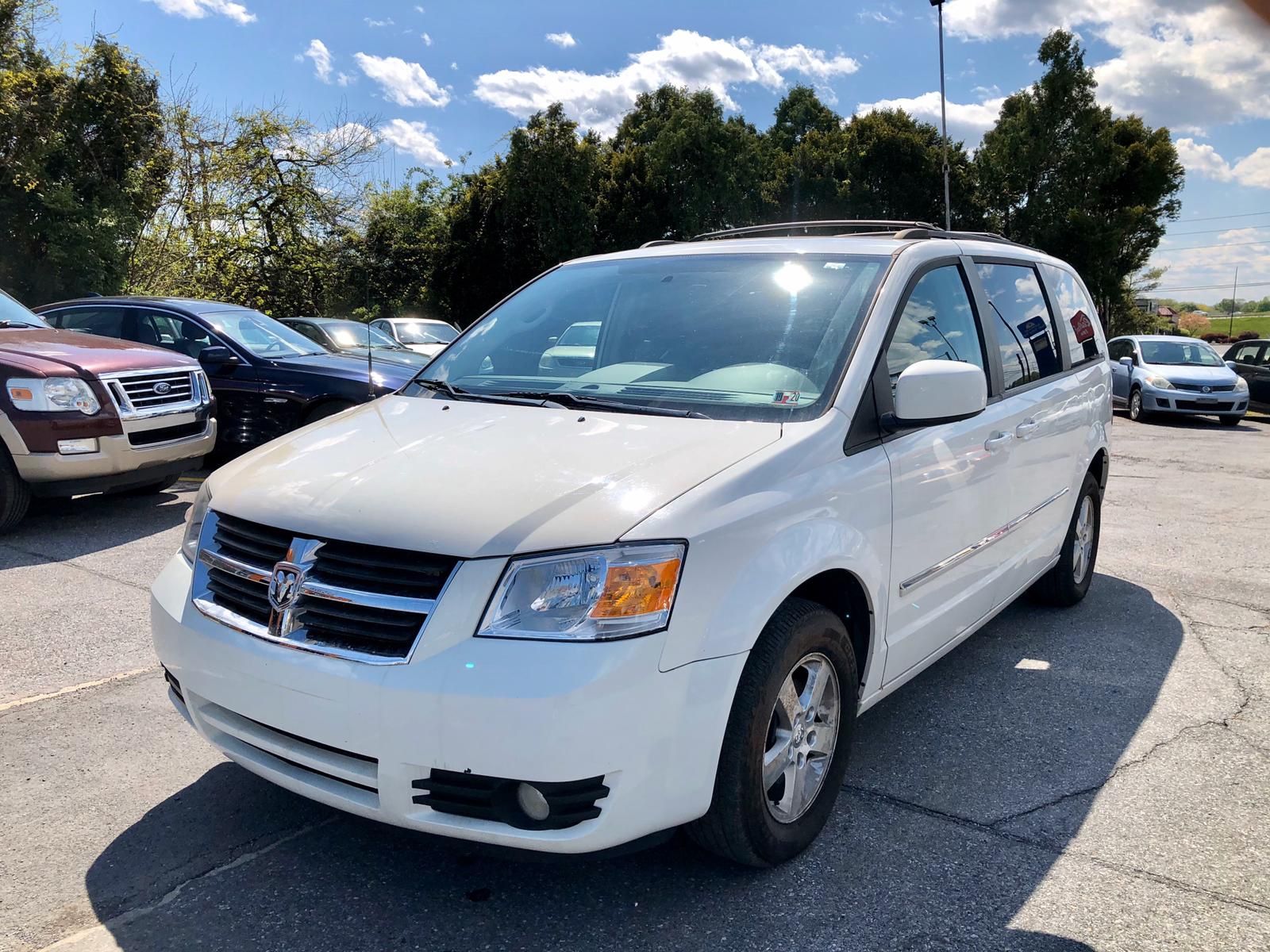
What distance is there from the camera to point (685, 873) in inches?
108

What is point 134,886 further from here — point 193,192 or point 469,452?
point 193,192

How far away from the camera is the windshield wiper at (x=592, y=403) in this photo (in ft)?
9.93

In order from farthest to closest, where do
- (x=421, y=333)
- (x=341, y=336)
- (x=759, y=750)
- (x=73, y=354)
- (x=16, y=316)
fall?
Answer: (x=421, y=333) < (x=341, y=336) < (x=16, y=316) < (x=73, y=354) < (x=759, y=750)

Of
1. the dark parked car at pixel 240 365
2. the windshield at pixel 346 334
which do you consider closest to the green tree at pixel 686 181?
the windshield at pixel 346 334

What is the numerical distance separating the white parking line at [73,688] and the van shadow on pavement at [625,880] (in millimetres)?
1101

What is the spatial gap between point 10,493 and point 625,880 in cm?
569

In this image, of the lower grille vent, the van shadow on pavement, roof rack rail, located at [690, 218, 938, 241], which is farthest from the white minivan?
roof rack rail, located at [690, 218, 938, 241]

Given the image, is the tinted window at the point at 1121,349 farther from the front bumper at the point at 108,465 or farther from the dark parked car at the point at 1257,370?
the front bumper at the point at 108,465

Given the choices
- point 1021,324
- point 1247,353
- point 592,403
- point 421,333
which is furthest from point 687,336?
point 1247,353

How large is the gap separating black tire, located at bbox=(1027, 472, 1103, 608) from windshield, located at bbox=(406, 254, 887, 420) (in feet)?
7.97

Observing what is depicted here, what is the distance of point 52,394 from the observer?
6.52 meters

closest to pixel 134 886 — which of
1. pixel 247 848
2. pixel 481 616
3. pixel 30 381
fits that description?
pixel 247 848

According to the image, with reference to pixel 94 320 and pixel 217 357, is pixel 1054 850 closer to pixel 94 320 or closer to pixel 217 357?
pixel 217 357

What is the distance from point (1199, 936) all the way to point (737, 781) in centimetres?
126
